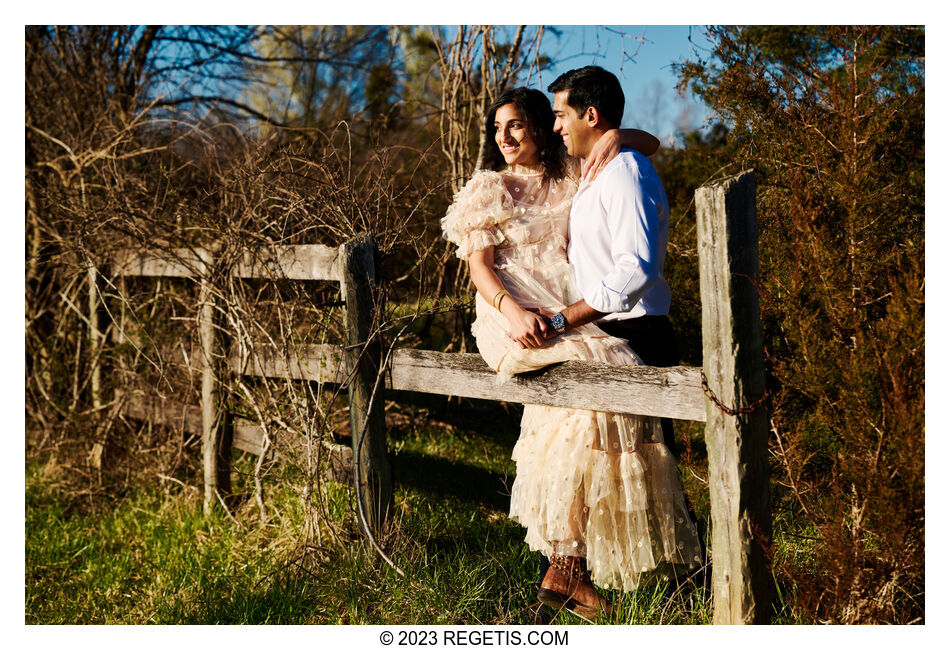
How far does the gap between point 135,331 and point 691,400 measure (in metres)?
4.24

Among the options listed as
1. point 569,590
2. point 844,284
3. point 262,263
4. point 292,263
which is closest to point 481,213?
point 844,284

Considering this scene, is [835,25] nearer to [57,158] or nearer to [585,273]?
[585,273]

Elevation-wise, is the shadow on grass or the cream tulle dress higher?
the cream tulle dress

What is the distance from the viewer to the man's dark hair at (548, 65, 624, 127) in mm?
2703

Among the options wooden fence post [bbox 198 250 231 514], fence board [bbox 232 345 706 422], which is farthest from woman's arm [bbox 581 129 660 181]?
wooden fence post [bbox 198 250 231 514]

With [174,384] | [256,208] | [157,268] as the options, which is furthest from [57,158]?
[256,208]

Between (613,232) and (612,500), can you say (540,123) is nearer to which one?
(613,232)

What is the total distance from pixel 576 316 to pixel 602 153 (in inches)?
23.4

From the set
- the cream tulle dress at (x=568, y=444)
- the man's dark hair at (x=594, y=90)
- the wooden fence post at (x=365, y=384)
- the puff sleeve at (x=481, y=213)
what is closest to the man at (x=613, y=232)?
the man's dark hair at (x=594, y=90)

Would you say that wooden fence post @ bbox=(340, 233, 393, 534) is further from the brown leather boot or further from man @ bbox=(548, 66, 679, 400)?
man @ bbox=(548, 66, 679, 400)

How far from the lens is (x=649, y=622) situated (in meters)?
2.90

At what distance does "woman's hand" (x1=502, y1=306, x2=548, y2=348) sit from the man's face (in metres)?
0.63

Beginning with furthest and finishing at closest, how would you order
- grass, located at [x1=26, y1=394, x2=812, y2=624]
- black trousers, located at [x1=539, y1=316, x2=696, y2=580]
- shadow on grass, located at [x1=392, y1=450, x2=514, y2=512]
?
1. shadow on grass, located at [x1=392, y1=450, x2=514, y2=512]
2. grass, located at [x1=26, y1=394, x2=812, y2=624]
3. black trousers, located at [x1=539, y1=316, x2=696, y2=580]

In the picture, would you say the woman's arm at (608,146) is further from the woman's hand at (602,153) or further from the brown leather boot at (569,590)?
the brown leather boot at (569,590)
